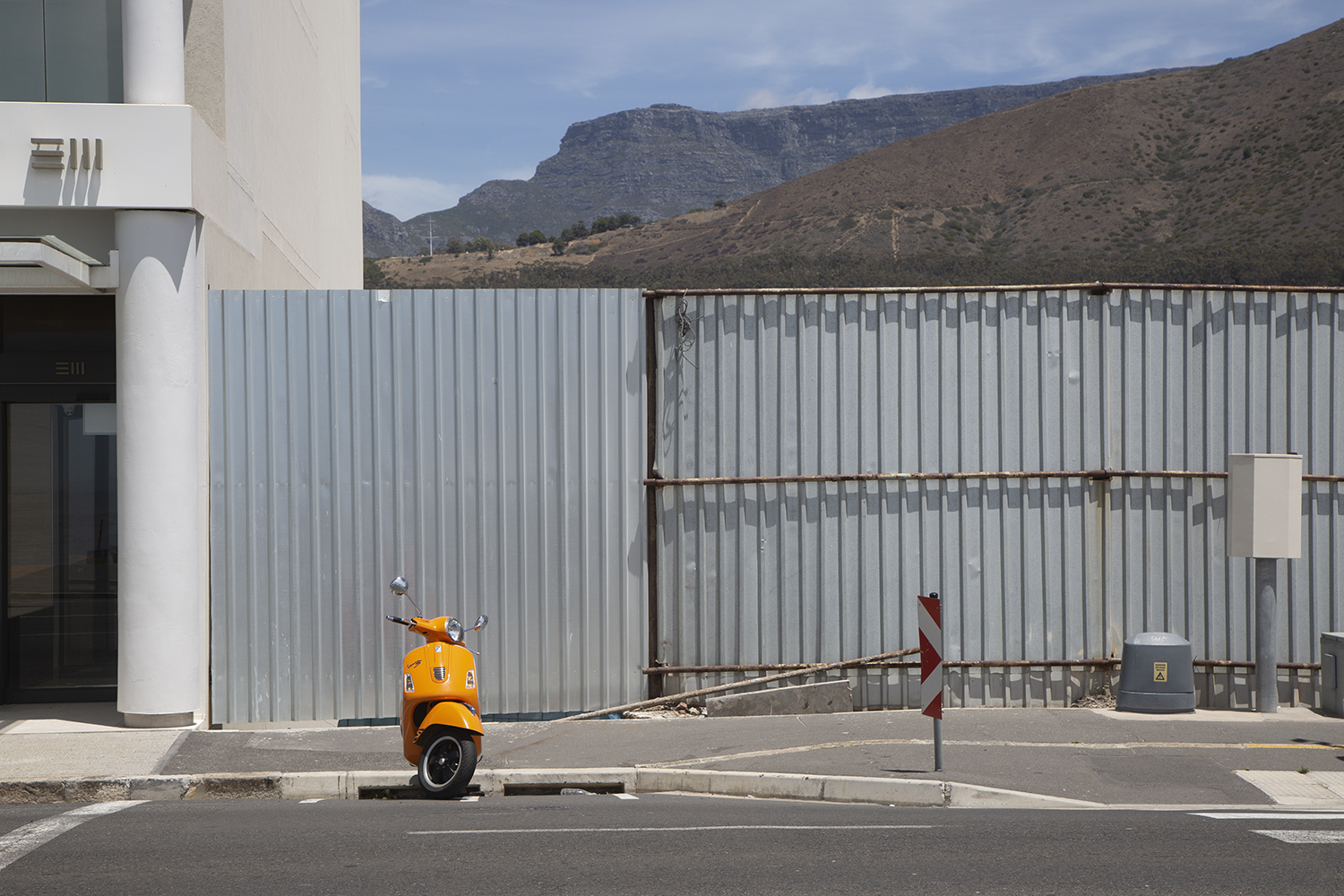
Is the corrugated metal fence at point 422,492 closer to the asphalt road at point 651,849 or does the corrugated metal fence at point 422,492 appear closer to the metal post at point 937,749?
the asphalt road at point 651,849

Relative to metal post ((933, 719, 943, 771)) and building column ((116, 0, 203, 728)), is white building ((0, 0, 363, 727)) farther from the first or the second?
metal post ((933, 719, 943, 771))

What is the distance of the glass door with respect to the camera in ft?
32.2

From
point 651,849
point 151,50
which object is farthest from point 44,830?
point 151,50

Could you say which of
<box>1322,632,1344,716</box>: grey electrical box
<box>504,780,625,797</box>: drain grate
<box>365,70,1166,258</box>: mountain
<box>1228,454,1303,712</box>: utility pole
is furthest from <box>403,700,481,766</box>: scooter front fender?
<box>365,70,1166,258</box>: mountain

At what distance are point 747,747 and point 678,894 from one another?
127 inches

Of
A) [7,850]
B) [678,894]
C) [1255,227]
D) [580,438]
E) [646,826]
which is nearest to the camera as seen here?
[678,894]

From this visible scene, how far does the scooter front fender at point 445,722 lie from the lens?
7152 mm

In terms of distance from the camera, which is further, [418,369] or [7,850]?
[418,369]

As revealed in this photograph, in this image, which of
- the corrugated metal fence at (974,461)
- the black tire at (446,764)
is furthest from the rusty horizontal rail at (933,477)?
the black tire at (446,764)

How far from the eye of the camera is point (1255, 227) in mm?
62500

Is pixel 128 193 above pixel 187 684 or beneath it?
above

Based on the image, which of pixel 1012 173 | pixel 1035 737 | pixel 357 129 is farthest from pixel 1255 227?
pixel 1035 737

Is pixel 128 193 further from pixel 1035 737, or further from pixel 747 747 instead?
pixel 1035 737

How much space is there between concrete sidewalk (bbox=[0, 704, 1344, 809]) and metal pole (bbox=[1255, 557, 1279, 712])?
0.19m
